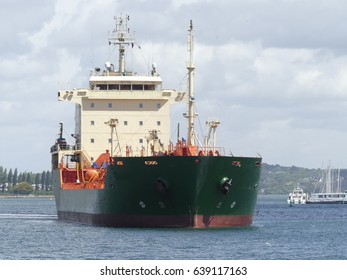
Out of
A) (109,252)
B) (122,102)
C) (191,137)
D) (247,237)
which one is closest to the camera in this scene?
(109,252)

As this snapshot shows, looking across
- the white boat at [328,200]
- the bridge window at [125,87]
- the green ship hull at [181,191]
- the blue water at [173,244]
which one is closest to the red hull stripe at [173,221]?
the green ship hull at [181,191]

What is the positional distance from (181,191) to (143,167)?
7.74 feet

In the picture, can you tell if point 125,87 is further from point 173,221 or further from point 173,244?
point 173,244

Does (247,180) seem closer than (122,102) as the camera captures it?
Yes

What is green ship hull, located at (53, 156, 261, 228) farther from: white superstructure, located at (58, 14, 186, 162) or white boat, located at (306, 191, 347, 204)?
white boat, located at (306, 191, 347, 204)

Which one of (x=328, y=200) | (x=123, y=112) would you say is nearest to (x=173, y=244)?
(x=123, y=112)

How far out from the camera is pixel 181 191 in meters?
57.9

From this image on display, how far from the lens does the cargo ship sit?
58.0m

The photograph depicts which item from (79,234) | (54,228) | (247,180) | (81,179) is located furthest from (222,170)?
(81,179)

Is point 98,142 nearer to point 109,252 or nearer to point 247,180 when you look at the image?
point 247,180

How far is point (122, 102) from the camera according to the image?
239ft

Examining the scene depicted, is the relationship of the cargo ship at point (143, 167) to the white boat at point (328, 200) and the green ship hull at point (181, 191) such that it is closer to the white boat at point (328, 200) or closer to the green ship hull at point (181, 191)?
the green ship hull at point (181, 191)

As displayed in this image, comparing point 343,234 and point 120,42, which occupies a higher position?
point 120,42

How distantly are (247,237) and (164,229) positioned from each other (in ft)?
15.5
